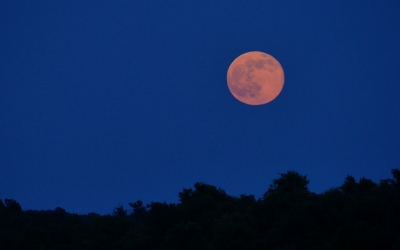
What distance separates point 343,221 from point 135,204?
7240 cm

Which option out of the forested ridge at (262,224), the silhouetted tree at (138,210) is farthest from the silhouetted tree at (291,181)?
the silhouetted tree at (138,210)

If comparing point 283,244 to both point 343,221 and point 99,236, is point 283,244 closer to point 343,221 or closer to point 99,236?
point 343,221

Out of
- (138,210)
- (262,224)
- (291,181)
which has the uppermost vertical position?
(138,210)

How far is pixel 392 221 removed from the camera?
28.9 metres

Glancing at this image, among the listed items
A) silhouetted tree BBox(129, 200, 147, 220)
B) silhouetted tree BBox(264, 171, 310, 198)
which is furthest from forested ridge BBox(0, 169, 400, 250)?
silhouetted tree BBox(129, 200, 147, 220)

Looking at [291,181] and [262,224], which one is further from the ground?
[291,181]

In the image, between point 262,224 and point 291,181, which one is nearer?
point 262,224

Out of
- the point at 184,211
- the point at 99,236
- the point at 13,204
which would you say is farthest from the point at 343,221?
the point at 13,204

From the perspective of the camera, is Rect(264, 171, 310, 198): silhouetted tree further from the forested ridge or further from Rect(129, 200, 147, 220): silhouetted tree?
Rect(129, 200, 147, 220): silhouetted tree

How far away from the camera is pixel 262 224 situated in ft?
119

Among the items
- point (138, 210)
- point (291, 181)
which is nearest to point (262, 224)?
point (291, 181)

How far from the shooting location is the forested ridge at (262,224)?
2941 cm

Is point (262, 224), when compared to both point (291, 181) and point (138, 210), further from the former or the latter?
point (138, 210)

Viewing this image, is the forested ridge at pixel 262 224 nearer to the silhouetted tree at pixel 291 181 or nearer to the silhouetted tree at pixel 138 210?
the silhouetted tree at pixel 291 181
